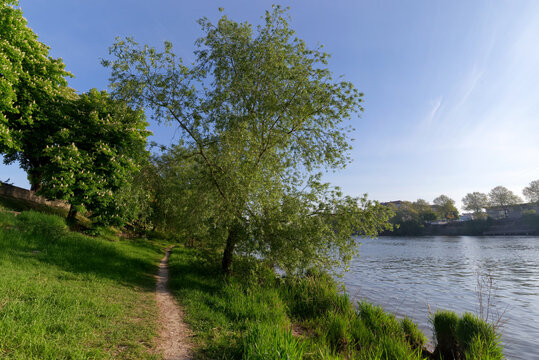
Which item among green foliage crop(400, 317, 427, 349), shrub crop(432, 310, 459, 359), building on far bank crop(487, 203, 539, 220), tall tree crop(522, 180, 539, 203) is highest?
tall tree crop(522, 180, 539, 203)

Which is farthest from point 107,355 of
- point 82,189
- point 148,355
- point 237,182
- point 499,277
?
point 499,277

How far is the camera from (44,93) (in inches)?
803

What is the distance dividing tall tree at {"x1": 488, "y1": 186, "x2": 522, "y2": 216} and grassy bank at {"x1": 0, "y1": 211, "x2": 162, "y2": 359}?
13911 cm

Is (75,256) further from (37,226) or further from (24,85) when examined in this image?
(24,85)

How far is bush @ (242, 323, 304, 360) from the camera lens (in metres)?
4.55

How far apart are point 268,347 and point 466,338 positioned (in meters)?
5.70

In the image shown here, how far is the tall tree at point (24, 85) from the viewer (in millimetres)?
16781

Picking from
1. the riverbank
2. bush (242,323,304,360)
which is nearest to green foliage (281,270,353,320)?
bush (242,323,304,360)

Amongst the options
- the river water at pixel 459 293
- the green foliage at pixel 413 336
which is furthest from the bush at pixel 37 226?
the river water at pixel 459 293

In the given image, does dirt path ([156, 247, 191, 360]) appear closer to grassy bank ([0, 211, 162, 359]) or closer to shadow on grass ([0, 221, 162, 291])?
grassy bank ([0, 211, 162, 359])

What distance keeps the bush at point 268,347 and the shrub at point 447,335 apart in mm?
5281

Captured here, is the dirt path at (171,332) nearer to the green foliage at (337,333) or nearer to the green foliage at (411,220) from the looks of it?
the green foliage at (337,333)

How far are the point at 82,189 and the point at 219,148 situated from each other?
13.3 meters

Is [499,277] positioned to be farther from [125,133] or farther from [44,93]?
[44,93]
